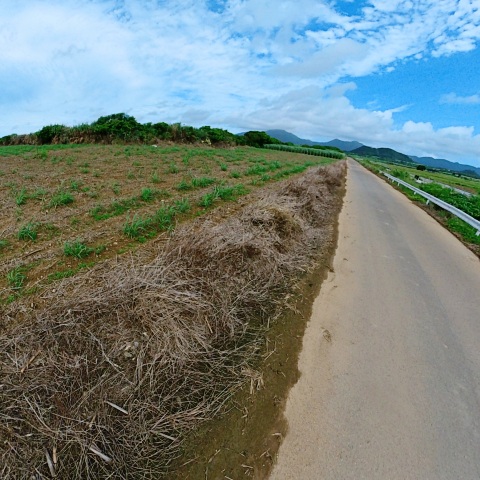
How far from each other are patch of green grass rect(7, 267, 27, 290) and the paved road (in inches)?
141

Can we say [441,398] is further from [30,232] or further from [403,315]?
[30,232]

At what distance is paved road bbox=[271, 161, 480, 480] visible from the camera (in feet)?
6.88

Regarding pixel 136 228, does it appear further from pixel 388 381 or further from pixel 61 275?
pixel 388 381

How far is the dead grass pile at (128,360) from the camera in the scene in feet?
6.16

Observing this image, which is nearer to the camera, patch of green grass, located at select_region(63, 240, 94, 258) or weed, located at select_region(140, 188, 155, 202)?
patch of green grass, located at select_region(63, 240, 94, 258)

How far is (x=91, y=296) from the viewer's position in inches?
111

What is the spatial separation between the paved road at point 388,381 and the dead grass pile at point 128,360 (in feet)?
2.34

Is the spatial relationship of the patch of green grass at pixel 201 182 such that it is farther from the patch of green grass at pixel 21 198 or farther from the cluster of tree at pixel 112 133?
the cluster of tree at pixel 112 133

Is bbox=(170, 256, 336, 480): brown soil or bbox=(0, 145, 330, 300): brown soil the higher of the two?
bbox=(0, 145, 330, 300): brown soil

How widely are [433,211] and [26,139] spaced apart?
39.0 metres

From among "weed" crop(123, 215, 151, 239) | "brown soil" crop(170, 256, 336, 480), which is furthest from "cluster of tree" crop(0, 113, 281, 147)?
"brown soil" crop(170, 256, 336, 480)

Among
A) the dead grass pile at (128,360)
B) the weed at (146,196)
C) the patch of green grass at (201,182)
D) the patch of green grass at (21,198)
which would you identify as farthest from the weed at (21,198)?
the patch of green grass at (201,182)

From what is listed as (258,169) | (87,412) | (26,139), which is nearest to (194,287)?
(87,412)

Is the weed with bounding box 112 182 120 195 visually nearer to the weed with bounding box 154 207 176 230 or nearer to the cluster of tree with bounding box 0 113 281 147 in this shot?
the weed with bounding box 154 207 176 230
